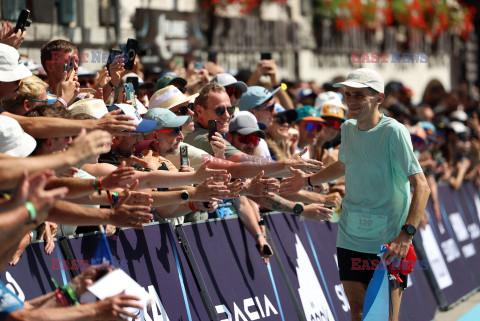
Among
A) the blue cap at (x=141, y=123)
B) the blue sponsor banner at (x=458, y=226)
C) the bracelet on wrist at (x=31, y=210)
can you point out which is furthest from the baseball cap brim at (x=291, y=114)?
the bracelet on wrist at (x=31, y=210)

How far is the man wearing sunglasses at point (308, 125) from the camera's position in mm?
9672

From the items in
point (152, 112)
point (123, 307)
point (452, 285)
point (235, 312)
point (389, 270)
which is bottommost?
point (452, 285)

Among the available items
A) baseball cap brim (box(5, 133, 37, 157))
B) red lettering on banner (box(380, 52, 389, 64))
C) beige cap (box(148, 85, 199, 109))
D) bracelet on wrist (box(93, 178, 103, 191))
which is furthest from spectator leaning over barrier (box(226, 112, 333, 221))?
red lettering on banner (box(380, 52, 389, 64))

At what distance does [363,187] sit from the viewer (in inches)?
262

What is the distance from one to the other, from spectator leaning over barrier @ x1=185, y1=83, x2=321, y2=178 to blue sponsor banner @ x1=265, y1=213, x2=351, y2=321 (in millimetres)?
1062

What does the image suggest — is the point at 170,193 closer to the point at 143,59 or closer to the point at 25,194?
the point at 25,194

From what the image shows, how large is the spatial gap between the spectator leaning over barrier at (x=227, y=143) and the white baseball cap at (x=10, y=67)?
203cm

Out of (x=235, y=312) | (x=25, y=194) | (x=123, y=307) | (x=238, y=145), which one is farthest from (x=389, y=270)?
(x=25, y=194)

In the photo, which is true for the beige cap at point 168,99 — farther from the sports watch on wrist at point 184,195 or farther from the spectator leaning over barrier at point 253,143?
the sports watch on wrist at point 184,195

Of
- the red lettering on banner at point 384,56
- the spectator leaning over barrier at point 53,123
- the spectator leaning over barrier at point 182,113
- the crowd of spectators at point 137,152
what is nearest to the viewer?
the crowd of spectators at point 137,152

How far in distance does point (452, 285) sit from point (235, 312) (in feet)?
15.6

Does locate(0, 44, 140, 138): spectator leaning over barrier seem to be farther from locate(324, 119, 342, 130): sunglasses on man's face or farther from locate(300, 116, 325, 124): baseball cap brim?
locate(324, 119, 342, 130): sunglasses on man's face

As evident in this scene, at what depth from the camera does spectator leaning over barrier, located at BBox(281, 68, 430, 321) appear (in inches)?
258

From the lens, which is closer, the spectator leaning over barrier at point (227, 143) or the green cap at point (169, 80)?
the spectator leaning over barrier at point (227, 143)
